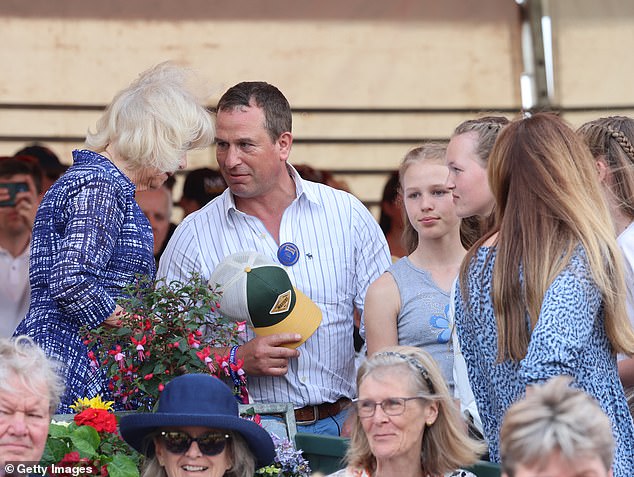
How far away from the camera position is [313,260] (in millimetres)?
4547

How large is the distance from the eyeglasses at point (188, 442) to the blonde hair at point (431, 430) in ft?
1.32

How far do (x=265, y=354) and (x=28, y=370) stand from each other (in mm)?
1047

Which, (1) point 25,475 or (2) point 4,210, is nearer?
(1) point 25,475

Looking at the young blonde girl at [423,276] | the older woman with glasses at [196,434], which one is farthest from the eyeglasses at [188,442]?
the young blonde girl at [423,276]

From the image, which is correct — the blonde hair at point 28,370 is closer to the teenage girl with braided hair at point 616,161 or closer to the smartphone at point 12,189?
the teenage girl with braided hair at point 616,161

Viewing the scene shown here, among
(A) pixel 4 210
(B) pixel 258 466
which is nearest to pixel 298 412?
(B) pixel 258 466

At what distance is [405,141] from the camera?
7.79 m

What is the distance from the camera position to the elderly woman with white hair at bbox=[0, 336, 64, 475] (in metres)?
3.19

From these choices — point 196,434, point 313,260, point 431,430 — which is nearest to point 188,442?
point 196,434

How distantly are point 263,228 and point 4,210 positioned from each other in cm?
215

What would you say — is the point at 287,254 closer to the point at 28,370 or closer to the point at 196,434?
the point at 196,434

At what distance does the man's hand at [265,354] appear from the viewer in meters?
4.13

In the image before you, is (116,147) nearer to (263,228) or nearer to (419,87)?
(263,228)

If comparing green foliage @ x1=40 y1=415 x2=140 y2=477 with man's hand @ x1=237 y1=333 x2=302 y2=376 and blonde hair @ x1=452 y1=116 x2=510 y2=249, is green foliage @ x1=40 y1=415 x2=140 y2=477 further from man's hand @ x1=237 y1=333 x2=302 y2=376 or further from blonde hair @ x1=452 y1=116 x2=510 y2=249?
blonde hair @ x1=452 y1=116 x2=510 y2=249
